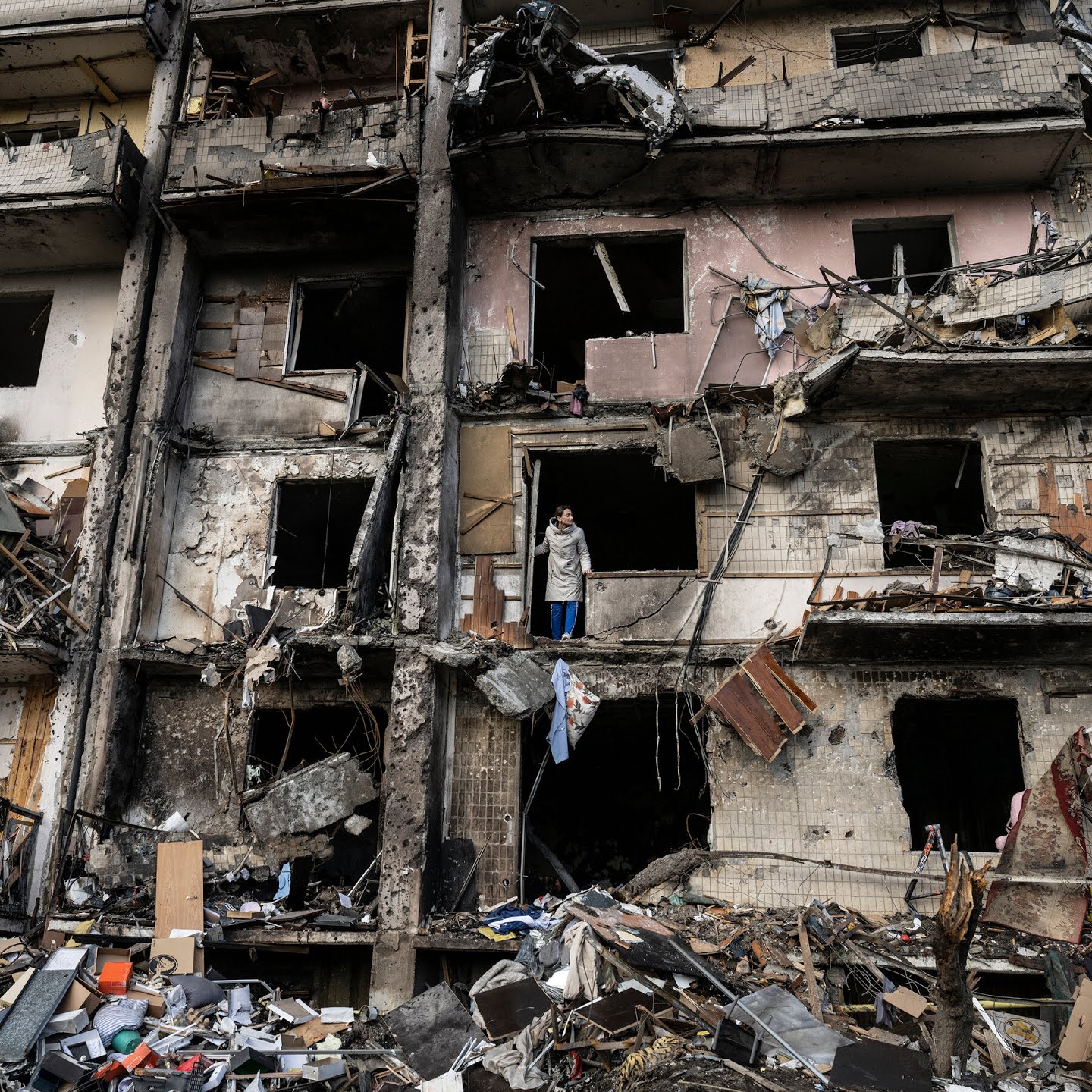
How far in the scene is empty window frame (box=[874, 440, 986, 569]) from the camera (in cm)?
1170

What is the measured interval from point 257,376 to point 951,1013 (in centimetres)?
1079

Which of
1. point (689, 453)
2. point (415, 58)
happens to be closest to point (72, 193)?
point (415, 58)

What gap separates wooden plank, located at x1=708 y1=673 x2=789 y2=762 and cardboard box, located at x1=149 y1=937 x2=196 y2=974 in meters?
5.77

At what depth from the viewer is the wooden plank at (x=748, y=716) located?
1024 cm

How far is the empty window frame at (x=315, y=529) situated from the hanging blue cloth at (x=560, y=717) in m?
3.65

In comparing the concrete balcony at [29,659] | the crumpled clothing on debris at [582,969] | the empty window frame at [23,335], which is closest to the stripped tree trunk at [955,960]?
the crumpled clothing on debris at [582,969]

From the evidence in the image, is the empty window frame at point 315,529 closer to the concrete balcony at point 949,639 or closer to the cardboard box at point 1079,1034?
the concrete balcony at point 949,639

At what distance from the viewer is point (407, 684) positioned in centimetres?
1059

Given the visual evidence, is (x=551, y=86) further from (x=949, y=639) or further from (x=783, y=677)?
(x=949, y=639)

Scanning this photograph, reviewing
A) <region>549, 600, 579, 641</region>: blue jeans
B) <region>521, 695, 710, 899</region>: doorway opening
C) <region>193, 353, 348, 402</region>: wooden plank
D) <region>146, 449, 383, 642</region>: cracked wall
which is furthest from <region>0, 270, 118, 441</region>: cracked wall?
<region>521, 695, 710, 899</region>: doorway opening

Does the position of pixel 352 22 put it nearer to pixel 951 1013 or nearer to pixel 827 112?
pixel 827 112

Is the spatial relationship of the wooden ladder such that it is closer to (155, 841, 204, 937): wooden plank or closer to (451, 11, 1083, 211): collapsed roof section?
(451, 11, 1083, 211): collapsed roof section

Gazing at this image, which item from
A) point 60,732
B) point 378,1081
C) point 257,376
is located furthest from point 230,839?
point 257,376

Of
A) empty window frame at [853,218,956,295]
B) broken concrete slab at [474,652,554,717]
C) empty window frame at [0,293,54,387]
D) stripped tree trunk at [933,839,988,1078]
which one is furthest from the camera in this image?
empty window frame at [0,293,54,387]
